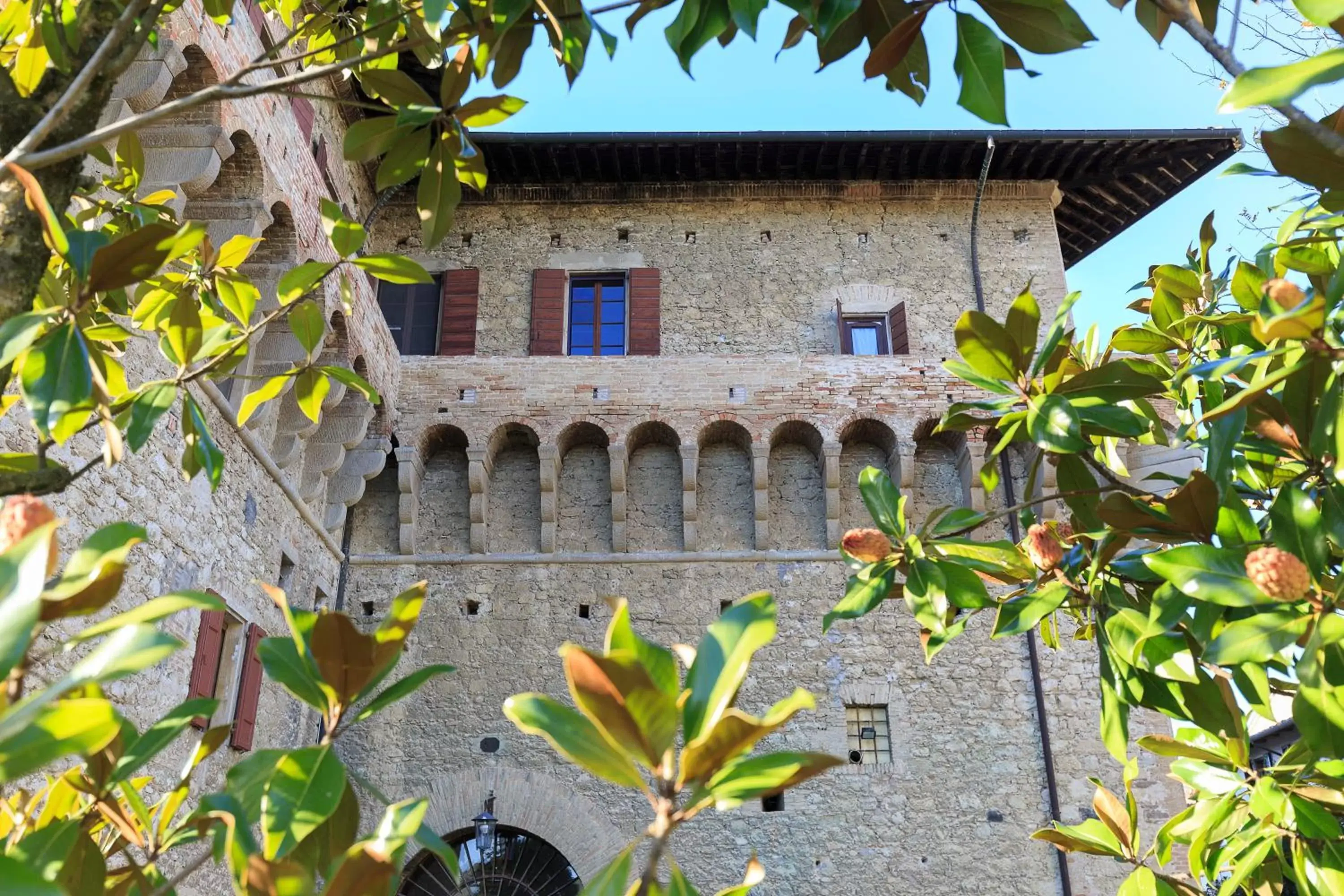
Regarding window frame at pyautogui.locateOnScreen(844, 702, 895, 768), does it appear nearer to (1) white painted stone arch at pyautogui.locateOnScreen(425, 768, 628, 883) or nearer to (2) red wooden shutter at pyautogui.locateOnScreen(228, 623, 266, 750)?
(1) white painted stone arch at pyautogui.locateOnScreen(425, 768, 628, 883)

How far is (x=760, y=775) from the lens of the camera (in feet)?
3.68

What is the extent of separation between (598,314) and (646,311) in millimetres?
503

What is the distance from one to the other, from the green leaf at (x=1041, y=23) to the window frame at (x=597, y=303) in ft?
24.1

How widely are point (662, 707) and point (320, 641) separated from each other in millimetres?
500

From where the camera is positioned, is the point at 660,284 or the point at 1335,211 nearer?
the point at 1335,211

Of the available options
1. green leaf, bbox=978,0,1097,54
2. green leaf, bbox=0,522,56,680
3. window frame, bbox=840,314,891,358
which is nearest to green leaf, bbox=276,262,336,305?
green leaf, bbox=0,522,56,680

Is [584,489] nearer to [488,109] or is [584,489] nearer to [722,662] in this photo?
[488,109]

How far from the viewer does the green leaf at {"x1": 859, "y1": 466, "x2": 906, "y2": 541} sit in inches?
108

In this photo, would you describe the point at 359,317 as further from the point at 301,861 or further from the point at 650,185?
the point at 301,861

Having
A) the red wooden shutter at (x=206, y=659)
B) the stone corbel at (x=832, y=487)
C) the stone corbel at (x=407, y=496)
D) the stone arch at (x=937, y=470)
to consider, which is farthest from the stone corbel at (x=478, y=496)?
the stone arch at (x=937, y=470)

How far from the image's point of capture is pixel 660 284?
9781mm

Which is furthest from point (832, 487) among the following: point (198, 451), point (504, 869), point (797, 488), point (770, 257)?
point (198, 451)

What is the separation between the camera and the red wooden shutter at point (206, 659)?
6070mm

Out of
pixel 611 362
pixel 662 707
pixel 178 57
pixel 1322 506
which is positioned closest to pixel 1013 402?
pixel 1322 506
